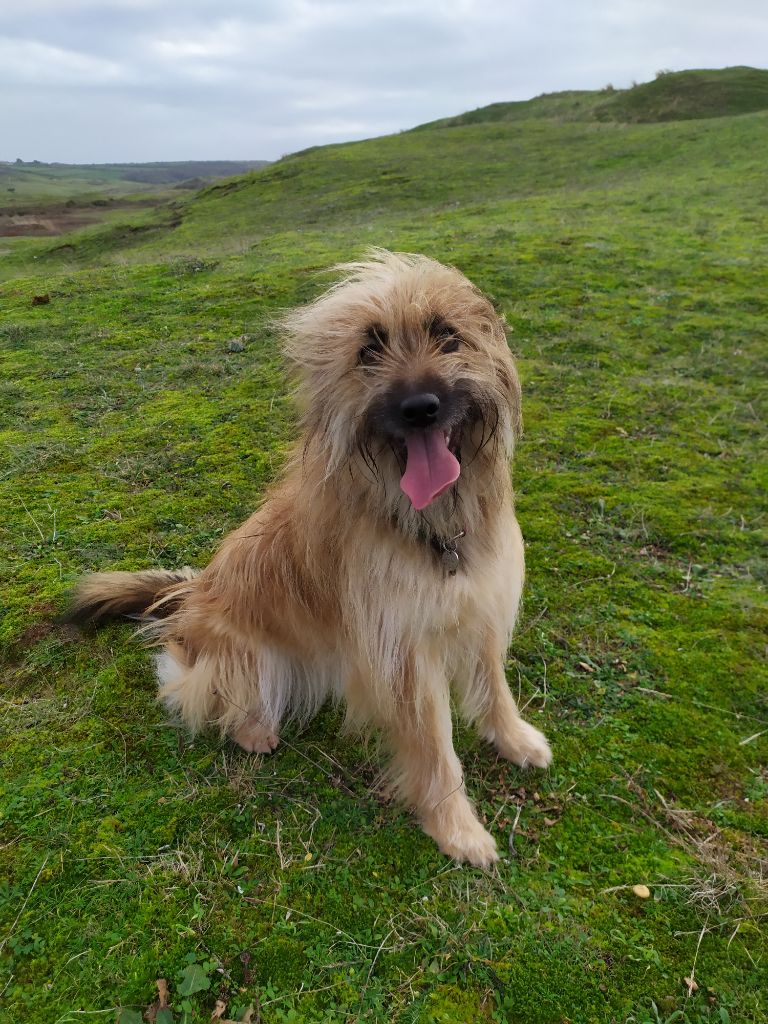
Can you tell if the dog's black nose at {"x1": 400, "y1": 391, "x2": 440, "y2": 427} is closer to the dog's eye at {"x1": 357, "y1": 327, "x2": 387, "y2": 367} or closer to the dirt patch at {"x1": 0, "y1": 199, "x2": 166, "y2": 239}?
the dog's eye at {"x1": 357, "y1": 327, "x2": 387, "y2": 367}

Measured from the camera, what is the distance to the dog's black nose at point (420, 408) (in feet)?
7.23

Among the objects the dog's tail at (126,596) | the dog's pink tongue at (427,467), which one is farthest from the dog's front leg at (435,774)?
the dog's tail at (126,596)

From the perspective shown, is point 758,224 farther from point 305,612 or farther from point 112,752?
point 112,752

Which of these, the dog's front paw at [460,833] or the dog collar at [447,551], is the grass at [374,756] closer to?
the dog's front paw at [460,833]

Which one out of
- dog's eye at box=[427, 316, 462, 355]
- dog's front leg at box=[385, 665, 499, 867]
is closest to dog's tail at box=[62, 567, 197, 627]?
dog's front leg at box=[385, 665, 499, 867]

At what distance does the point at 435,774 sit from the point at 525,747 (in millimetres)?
512

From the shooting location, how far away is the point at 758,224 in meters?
12.8

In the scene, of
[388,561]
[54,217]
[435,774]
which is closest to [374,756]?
[435,774]

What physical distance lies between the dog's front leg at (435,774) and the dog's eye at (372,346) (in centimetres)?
128

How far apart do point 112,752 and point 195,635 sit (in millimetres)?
648

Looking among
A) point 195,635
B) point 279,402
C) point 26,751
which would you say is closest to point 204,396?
point 279,402

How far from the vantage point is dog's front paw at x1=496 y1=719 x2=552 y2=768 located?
3025mm

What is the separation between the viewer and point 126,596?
3.59m

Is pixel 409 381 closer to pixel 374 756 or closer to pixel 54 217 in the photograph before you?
pixel 374 756
